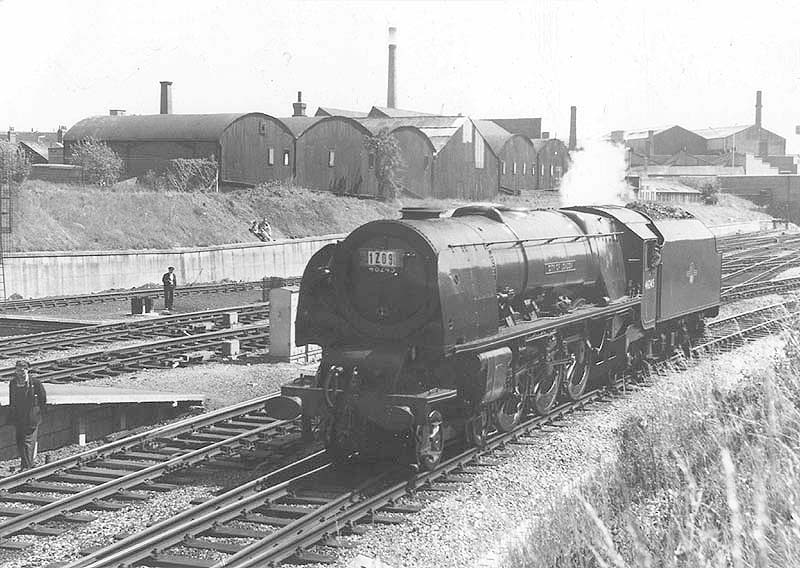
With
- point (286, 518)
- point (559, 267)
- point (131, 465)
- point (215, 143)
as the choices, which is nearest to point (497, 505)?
point (286, 518)

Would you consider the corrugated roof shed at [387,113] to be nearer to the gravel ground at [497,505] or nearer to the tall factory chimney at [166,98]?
the tall factory chimney at [166,98]

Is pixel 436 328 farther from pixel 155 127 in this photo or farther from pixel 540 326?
pixel 155 127

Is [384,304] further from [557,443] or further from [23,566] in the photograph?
[23,566]

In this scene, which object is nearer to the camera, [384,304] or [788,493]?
[788,493]

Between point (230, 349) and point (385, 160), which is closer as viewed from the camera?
point (230, 349)

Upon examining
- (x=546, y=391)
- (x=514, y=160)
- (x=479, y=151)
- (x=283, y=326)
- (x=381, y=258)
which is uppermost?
(x=479, y=151)

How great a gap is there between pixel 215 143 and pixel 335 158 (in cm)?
862

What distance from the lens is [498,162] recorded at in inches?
2382

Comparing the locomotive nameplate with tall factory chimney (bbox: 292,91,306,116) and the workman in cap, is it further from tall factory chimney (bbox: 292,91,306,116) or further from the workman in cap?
tall factory chimney (bbox: 292,91,306,116)

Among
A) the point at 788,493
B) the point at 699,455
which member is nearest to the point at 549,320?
the point at 699,455

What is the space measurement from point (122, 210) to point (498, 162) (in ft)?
96.8

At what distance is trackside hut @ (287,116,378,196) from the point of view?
160 feet

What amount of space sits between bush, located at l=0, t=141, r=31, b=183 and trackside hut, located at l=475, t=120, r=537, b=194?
32.5 meters

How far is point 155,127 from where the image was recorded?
47594mm
